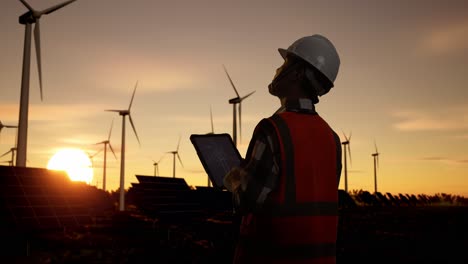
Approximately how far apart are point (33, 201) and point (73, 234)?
884 cm

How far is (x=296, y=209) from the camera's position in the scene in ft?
10.2

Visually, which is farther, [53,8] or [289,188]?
[53,8]

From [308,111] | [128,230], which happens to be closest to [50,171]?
[128,230]

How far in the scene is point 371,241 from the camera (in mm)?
18938

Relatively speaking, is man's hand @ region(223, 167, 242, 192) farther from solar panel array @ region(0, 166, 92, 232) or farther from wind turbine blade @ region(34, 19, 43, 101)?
wind turbine blade @ region(34, 19, 43, 101)

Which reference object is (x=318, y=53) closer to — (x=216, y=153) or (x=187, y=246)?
(x=216, y=153)

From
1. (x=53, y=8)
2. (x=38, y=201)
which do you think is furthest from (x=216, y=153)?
(x=53, y=8)

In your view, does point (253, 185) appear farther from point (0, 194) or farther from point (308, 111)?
A: point (0, 194)

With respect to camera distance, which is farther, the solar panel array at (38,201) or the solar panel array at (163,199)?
the solar panel array at (163,199)

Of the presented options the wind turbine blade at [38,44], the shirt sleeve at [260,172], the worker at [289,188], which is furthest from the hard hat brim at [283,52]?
the wind turbine blade at [38,44]

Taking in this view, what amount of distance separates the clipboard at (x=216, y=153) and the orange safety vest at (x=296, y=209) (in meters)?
0.47

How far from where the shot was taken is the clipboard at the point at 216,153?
3.62m

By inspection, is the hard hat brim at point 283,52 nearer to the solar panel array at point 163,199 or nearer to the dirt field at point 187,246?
the dirt field at point 187,246

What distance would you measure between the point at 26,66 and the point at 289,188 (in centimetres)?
2181
